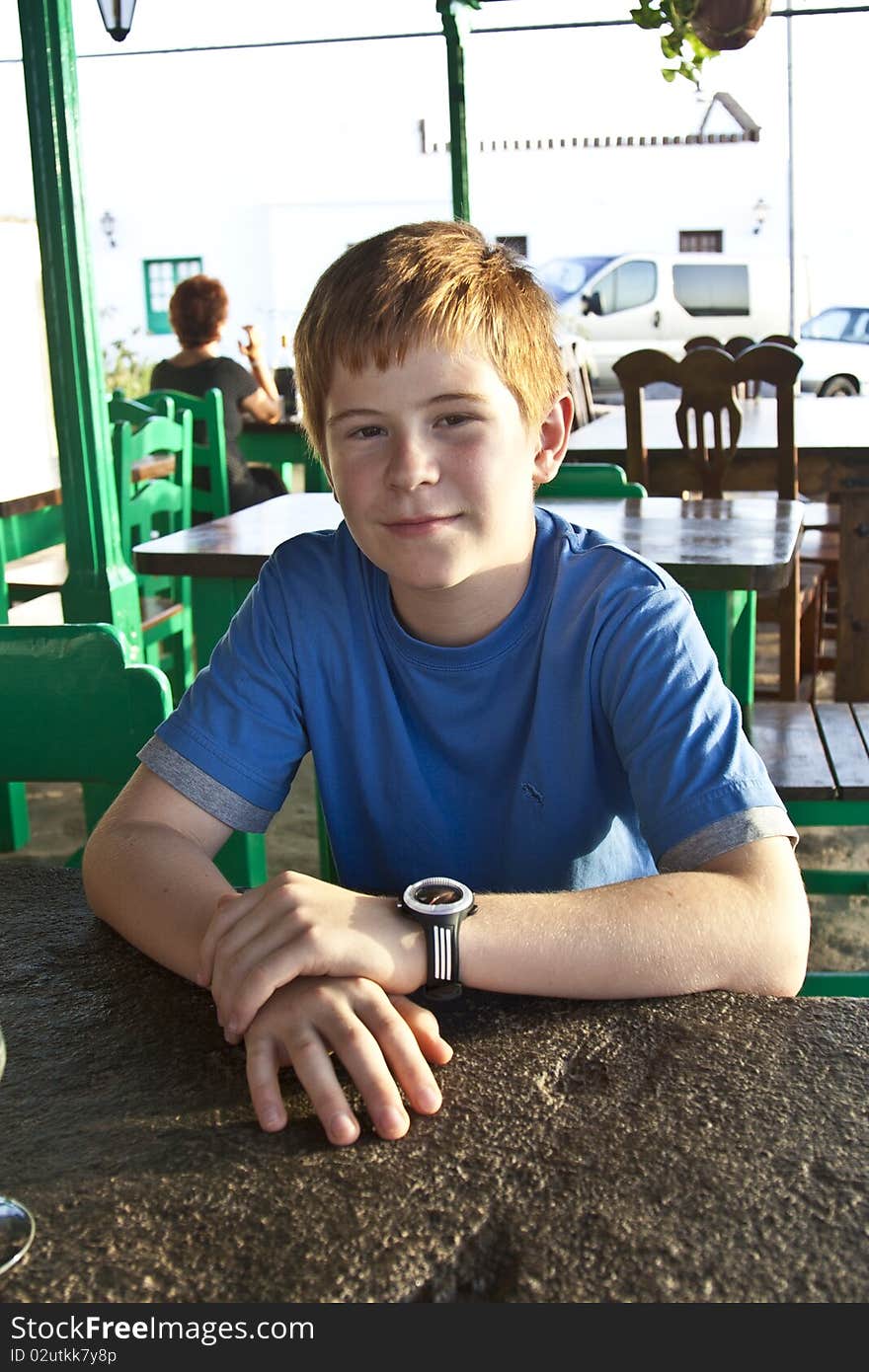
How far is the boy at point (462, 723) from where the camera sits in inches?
37.8

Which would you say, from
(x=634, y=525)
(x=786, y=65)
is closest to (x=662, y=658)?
(x=634, y=525)

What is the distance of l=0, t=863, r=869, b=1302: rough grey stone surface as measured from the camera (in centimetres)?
62

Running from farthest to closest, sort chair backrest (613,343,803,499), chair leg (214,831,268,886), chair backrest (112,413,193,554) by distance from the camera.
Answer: chair backrest (112,413,193,554) < chair backrest (613,343,803,499) < chair leg (214,831,268,886)

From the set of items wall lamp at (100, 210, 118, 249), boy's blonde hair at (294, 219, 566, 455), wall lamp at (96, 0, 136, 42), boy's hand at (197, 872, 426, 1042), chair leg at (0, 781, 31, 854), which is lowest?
chair leg at (0, 781, 31, 854)

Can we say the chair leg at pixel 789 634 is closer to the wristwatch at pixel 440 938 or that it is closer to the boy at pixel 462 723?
the boy at pixel 462 723

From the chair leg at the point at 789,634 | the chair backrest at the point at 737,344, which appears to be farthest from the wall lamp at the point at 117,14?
the chair backrest at the point at 737,344

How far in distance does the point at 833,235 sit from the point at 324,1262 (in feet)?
67.8

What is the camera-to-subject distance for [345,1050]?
83 cm

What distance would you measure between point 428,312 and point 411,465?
15 cm

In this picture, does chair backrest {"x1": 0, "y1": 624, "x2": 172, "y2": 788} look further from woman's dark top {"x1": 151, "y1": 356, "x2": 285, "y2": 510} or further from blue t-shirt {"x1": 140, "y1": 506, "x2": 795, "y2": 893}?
woman's dark top {"x1": 151, "y1": 356, "x2": 285, "y2": 510}

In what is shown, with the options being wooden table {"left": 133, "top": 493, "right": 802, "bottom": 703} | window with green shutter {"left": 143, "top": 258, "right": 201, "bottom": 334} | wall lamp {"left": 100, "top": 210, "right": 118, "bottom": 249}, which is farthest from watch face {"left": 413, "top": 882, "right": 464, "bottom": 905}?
wall lamp {"left": 100, "top": 210, "right": 118, "bottom": 249}

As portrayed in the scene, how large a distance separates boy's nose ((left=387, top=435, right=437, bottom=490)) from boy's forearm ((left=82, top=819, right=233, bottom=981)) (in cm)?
40

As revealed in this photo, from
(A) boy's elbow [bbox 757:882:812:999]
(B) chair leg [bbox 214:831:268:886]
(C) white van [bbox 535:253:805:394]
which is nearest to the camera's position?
(A) boy's elbow [bbox 757:882:812:999]

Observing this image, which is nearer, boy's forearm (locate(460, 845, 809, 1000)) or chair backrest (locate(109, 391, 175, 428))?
boy's forearm (locate(460, 845, 809, 1000))
